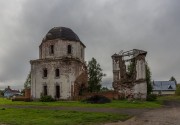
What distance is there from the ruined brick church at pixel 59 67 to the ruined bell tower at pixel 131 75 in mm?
5378

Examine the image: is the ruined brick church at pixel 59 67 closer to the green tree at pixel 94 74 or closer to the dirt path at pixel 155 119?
the green tree at pixel 94 74

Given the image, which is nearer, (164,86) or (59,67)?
(59,67)

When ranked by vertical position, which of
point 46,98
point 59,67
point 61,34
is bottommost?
point 46,98

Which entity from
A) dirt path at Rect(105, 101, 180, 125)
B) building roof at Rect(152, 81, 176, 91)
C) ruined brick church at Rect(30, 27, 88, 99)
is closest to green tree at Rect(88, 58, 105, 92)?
ruined brick church at Rect(30, 27, 88, 99)

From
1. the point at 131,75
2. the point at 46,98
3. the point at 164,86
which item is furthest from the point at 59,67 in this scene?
the point at 164,86

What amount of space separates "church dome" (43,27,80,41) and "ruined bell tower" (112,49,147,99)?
719 centimetres

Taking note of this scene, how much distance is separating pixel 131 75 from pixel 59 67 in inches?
436

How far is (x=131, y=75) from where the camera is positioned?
1815 inches

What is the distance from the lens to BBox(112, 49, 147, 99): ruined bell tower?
142 feet

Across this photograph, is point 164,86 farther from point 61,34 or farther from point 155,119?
point 155,119

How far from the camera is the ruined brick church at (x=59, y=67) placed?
4378 cm

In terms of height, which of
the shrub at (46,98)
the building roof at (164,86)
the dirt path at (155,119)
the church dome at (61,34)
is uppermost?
the church dome at (61,34)

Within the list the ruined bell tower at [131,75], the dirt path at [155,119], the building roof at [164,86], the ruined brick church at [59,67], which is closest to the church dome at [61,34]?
the ruined brick church at [59,67]

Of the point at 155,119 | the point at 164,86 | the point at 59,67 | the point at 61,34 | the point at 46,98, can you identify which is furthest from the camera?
the point at 164,86
